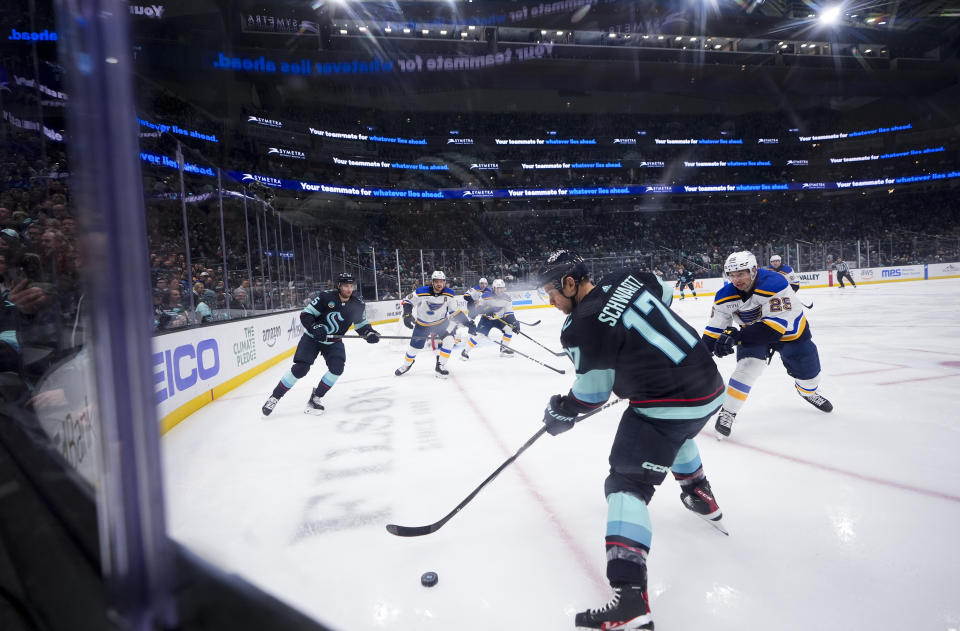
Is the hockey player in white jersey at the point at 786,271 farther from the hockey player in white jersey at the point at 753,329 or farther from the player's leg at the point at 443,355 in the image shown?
the player's leg at the point at 443,355

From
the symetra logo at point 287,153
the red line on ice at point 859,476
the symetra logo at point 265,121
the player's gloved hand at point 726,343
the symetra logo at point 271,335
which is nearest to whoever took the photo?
the red line on ice at point 859,476

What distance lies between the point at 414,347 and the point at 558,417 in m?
4.73

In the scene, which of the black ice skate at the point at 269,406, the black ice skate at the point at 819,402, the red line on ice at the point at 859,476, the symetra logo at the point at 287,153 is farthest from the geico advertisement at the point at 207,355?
the symetra logo at the point at 287,153

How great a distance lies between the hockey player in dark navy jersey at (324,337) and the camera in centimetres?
451

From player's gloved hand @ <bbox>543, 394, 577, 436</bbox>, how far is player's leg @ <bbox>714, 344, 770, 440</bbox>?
2015 millimetres

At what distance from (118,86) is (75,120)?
0.06 metres

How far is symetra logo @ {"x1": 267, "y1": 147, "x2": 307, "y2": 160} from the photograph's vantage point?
20.9 meters

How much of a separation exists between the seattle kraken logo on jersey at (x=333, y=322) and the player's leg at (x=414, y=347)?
176cm

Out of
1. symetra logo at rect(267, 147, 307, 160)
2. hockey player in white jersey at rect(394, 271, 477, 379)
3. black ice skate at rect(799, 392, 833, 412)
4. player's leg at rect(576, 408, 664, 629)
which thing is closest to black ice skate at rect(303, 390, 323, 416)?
hockey player in white jersey at rect(394, 271, 477, 379)

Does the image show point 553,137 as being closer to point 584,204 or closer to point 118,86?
point 584,204

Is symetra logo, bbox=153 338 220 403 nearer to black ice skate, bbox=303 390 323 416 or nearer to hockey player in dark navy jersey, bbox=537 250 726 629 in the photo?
black ice skate, bbox=303 390 323 416

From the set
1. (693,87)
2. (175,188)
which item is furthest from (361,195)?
(693,87)

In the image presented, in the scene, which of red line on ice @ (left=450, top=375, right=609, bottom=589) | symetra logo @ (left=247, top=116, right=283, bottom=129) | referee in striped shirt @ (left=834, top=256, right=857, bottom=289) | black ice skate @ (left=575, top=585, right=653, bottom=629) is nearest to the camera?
black ice skate @ (left=575, top=585, right=653, bottom=629)

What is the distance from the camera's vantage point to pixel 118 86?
0.51 metres
